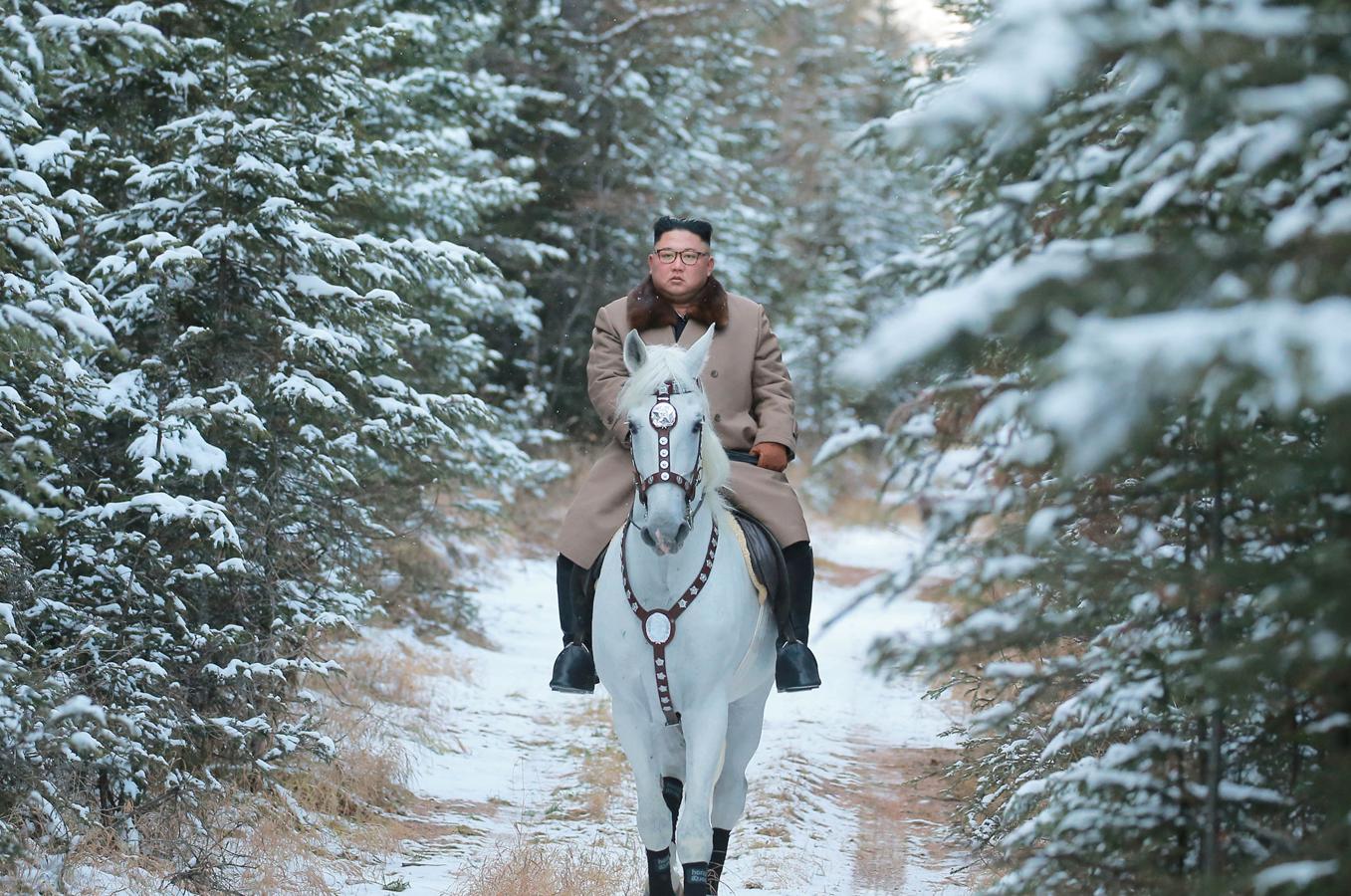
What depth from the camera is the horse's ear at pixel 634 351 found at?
477 centimetres

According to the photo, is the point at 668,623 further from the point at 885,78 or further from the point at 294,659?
the point at 885,78

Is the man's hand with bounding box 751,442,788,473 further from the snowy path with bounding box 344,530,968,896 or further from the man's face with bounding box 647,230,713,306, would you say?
the snowy path with bounding box 344,530,968,896

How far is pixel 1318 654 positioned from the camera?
1972mm

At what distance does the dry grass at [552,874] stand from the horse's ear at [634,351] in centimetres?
237

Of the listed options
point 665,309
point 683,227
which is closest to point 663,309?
point 665,309

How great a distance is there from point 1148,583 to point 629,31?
1692 centimetres

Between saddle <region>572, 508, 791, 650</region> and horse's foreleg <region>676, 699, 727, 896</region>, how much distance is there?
0.65m

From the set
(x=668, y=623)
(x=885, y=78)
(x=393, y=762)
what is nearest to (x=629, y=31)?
(x=885, y=78)

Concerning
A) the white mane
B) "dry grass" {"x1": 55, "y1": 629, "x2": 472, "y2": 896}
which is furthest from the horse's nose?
"dry grass" {"x1": 55, "y1": 629, "x2": 472, "y2": 896}

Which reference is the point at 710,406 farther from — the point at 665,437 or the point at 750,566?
the point at 665,437

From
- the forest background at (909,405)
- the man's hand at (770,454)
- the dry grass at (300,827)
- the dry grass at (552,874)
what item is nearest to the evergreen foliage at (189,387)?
the forest background at (909,405)

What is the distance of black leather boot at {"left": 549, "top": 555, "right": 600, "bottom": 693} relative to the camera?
538 centimetres

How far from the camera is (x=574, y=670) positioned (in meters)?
5.40

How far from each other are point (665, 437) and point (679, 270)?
1.45 m
